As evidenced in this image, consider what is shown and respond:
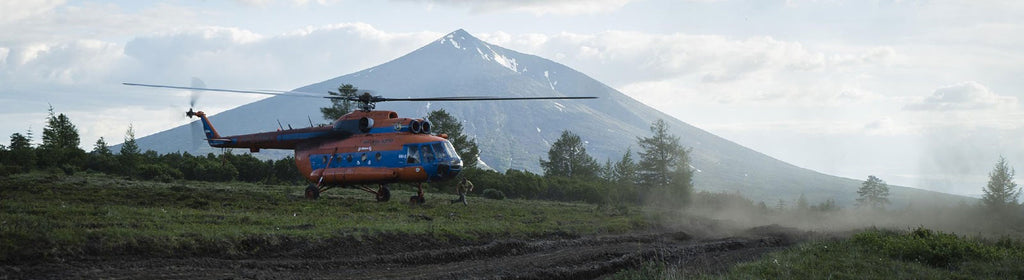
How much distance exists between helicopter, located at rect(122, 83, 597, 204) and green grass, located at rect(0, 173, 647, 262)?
161cm

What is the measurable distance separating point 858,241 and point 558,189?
121ft

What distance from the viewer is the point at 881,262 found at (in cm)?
1805

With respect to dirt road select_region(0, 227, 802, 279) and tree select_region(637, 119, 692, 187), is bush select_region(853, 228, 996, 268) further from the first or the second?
tree select_region(637, 119, 692, 187)

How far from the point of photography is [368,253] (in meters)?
17.6

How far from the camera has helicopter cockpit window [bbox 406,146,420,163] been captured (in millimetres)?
31875

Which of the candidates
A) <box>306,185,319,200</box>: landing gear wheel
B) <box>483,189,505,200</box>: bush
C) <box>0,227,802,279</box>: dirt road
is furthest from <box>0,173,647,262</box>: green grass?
<box>483,189,505,200</box>: bush

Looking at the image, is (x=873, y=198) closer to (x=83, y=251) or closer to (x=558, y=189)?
(x=558, y=189)

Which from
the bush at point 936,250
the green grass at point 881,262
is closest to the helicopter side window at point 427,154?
the green grass at point 881,262

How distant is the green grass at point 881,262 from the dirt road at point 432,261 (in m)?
1.04

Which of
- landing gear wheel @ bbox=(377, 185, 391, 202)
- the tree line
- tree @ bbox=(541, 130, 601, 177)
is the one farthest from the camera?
tree @ bbox=(541, 130, 601, 177)

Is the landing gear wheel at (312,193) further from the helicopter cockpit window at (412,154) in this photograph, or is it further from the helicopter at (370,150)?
the helicopter cockpit window at (412,154)

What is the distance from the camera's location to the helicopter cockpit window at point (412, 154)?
31875mm

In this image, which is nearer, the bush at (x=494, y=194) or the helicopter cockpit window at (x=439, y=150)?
the helicopter cockpit window at (x=439, y=150)

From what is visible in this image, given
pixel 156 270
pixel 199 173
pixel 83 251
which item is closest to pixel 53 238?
pixel 83 251
